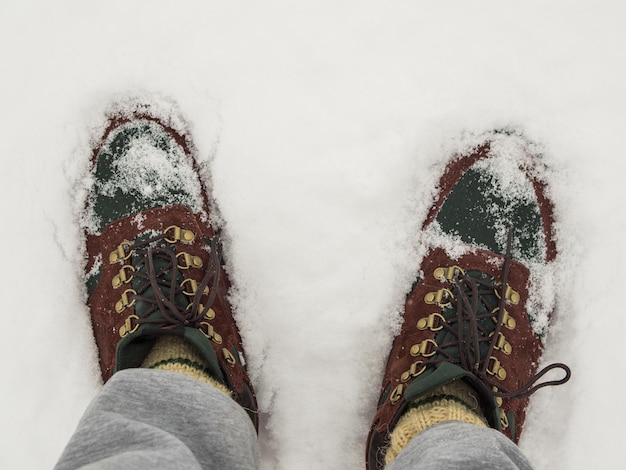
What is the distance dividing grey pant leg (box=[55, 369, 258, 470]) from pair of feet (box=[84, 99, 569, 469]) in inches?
7.3

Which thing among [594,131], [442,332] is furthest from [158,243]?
[594,131]

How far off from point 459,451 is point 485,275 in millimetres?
447

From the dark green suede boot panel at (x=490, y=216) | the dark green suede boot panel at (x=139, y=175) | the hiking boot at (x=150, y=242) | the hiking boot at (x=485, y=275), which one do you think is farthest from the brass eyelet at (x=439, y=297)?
the dark green suede boot panel at (x=139, y=175)

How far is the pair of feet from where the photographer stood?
1045 mm

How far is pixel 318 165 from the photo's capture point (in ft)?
3.63

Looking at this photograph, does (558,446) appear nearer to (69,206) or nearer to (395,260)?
(395,260)

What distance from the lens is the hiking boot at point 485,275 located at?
106 centimetres

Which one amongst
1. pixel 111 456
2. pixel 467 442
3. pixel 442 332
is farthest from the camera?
pixel 442 332

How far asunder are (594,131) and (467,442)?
2.39 feet

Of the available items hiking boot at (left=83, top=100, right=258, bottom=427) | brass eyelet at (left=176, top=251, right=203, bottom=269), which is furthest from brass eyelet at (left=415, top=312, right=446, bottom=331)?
brass eyelet at (left=176, top=251, right=203, bottom=269)

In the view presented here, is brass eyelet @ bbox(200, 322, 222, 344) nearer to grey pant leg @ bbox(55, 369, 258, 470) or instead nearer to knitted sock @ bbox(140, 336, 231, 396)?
knitted sock @ bbox(140, 336, 231, 396)

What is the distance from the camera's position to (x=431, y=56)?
111 cm

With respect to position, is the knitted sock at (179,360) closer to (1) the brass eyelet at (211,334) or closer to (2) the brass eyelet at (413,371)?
(1) the brass eyelet at (211,334)

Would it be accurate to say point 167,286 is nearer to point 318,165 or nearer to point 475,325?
point 318,165
